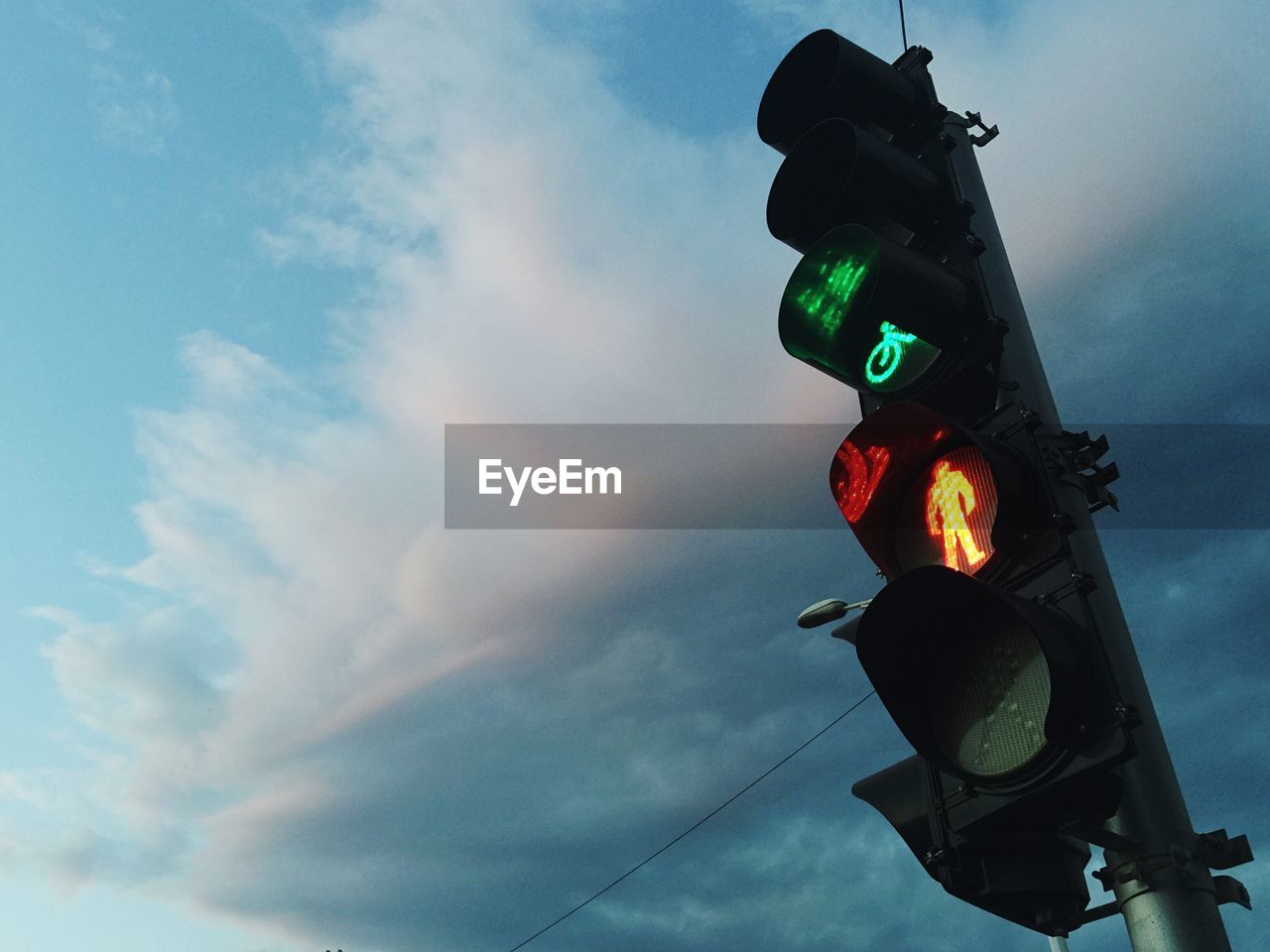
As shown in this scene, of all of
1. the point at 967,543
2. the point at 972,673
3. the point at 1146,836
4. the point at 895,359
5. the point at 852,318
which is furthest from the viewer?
the point at 895,359

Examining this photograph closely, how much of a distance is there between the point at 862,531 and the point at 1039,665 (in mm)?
700

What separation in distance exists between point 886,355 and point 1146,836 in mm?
Answer: 1596

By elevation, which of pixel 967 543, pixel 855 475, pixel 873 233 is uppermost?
pixel 873 233

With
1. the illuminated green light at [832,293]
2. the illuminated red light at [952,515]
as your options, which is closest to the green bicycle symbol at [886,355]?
the illuminated green light at [832,293]

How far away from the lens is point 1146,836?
2.20m

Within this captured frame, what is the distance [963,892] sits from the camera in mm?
2543

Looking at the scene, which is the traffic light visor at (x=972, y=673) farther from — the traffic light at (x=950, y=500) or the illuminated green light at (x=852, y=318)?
the illuminated green light at (x=852, y=318)

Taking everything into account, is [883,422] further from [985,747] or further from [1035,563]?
[985,747]

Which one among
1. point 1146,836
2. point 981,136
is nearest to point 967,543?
point 1146,836

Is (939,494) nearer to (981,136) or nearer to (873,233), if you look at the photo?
(873,233)

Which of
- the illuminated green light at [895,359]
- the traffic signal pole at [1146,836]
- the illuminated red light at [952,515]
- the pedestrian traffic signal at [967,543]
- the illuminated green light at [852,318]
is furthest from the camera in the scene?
the illuminated green light at [895,359]

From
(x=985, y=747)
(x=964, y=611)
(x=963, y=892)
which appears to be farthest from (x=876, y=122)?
(x=963, y=892)

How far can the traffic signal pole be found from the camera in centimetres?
210

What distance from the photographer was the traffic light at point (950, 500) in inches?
93.3
